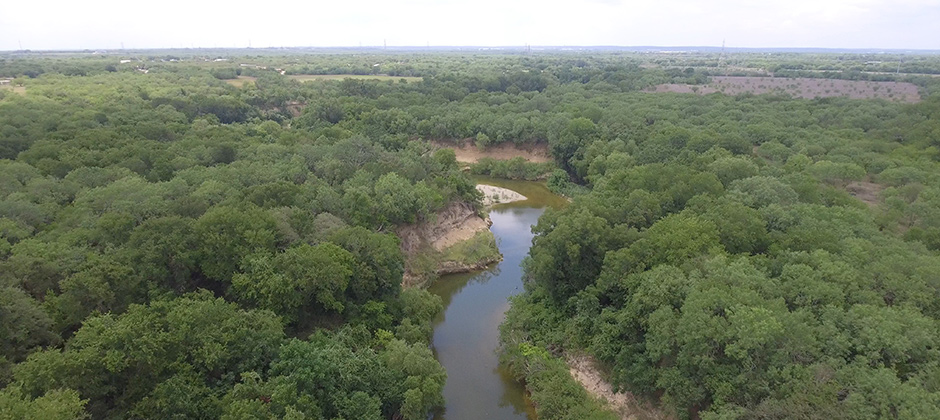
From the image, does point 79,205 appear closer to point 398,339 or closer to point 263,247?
point 263,247

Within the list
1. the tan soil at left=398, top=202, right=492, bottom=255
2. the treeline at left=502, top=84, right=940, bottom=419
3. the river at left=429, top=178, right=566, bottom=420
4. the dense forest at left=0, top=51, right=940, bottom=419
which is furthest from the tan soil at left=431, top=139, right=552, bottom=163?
the treeline at left=502, top=84, right=940, bottom=419

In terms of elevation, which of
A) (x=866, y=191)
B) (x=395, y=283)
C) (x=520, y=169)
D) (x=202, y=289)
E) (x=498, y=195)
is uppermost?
(x=866, y=191)

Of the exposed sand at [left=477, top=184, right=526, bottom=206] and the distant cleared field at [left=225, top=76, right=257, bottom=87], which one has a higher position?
the distant cleared field at [left=225, top=76, right=257, bottom=87]

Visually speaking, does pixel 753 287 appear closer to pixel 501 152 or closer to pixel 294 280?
pixel 294 280

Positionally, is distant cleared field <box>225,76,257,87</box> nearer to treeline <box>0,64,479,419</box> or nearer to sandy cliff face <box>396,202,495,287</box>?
treeline <box>0,64,479,419</box>

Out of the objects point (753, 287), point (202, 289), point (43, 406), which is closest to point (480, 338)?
point (753, 287)

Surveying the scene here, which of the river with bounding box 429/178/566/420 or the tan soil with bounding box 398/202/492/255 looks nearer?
the river with bounding box 429/178/566/420

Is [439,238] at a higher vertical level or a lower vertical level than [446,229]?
lower
